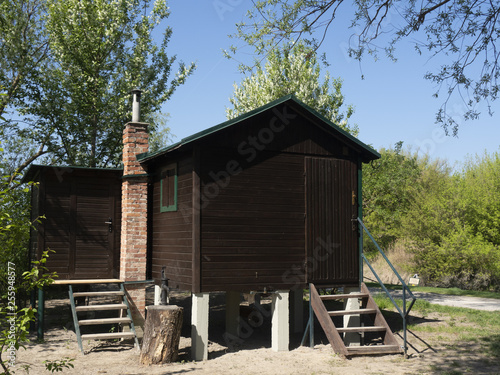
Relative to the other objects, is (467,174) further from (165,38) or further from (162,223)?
(162,223)

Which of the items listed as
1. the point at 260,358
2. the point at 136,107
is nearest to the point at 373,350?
the point at 260,358

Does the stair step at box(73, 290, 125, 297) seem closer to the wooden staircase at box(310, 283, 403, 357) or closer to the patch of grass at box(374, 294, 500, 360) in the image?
the wooden staircase at box(310, 283, 403, 357)

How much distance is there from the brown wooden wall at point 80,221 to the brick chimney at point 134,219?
1.00 ft

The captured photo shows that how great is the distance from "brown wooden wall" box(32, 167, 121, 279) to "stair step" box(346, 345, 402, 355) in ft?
19.0

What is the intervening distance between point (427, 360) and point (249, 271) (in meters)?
3.83

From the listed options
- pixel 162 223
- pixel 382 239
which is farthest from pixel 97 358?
pixel 382 239

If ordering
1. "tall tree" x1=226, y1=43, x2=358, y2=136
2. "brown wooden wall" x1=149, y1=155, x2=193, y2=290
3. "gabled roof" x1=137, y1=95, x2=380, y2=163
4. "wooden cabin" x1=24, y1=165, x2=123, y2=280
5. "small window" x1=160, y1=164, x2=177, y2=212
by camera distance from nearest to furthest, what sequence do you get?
"gabled roof" x1=137, y1=95, x2=380, y2=163
"brown wooden wall" x1=149, y1=155, x2=193, y2=290
"small window" x1=160, y1=164, x2=177, y2=212
"wooden cabin" x1=24, y1=165, x2=123, y2=280
"tall tree" x1=226, y1=43, x2=358, y2=136

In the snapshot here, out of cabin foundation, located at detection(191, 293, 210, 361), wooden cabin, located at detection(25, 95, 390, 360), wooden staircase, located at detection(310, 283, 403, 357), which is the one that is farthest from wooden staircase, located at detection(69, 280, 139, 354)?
wooden staircase, located at detection(310, 283, 403, 357)

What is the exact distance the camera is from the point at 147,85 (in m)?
19.7

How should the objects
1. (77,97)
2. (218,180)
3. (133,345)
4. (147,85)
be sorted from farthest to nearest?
(147,85), (77,97), (133,345), (218,180)

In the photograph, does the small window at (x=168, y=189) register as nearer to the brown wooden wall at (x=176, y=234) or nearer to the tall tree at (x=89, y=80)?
the brown wooden wall at (x=176, y=234)

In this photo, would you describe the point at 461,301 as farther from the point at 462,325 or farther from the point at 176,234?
the point at 176,234

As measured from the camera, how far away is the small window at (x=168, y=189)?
11266mm

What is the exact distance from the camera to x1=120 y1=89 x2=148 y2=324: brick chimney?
11.8 m
